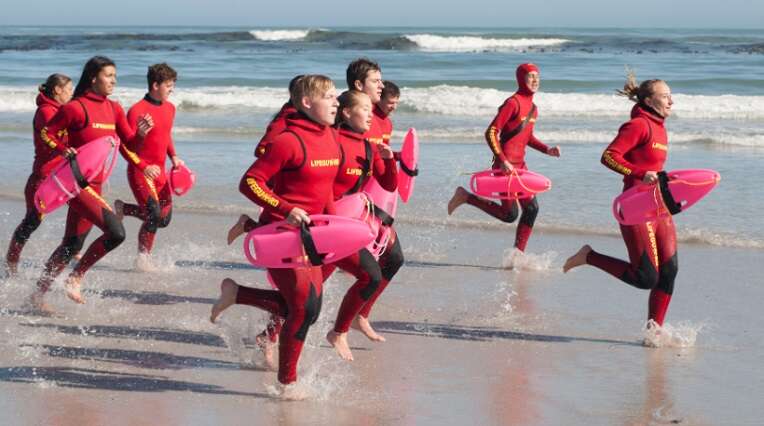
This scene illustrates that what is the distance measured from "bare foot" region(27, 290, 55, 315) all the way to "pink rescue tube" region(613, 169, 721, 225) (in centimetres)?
392

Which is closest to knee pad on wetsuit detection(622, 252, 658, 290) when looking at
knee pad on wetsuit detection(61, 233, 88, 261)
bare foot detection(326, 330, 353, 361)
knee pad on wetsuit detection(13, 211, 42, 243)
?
bare foot detection(326, 330, 353, 361)

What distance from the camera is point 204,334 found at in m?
7.37

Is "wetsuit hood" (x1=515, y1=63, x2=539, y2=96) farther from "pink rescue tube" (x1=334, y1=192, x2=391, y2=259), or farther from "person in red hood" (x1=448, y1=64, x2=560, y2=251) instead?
"pink rescue tube" (x1=334, y1=192, x2=391, y2=259)

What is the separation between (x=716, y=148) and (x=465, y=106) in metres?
9.25

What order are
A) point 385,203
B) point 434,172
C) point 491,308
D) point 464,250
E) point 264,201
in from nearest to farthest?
point 264,201, point 385,203, point 491,308, point 464,250, point 434,172

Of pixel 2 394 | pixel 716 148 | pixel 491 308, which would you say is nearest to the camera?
pixel 2 394

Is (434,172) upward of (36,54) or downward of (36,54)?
upward

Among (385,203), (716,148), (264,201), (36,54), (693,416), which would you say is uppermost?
(264,201)

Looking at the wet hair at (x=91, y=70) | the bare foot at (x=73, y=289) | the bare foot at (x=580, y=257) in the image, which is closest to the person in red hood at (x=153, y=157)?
the wet hair at (x=91, y=70)

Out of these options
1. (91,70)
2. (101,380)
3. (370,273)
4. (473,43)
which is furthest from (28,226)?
(473,43)

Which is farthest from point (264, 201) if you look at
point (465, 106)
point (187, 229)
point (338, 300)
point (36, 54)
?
point (36, 54)

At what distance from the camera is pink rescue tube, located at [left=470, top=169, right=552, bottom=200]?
9602 millimetres

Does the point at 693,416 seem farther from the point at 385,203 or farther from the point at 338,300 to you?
the point at 338,300

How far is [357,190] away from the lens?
6.60 metres
